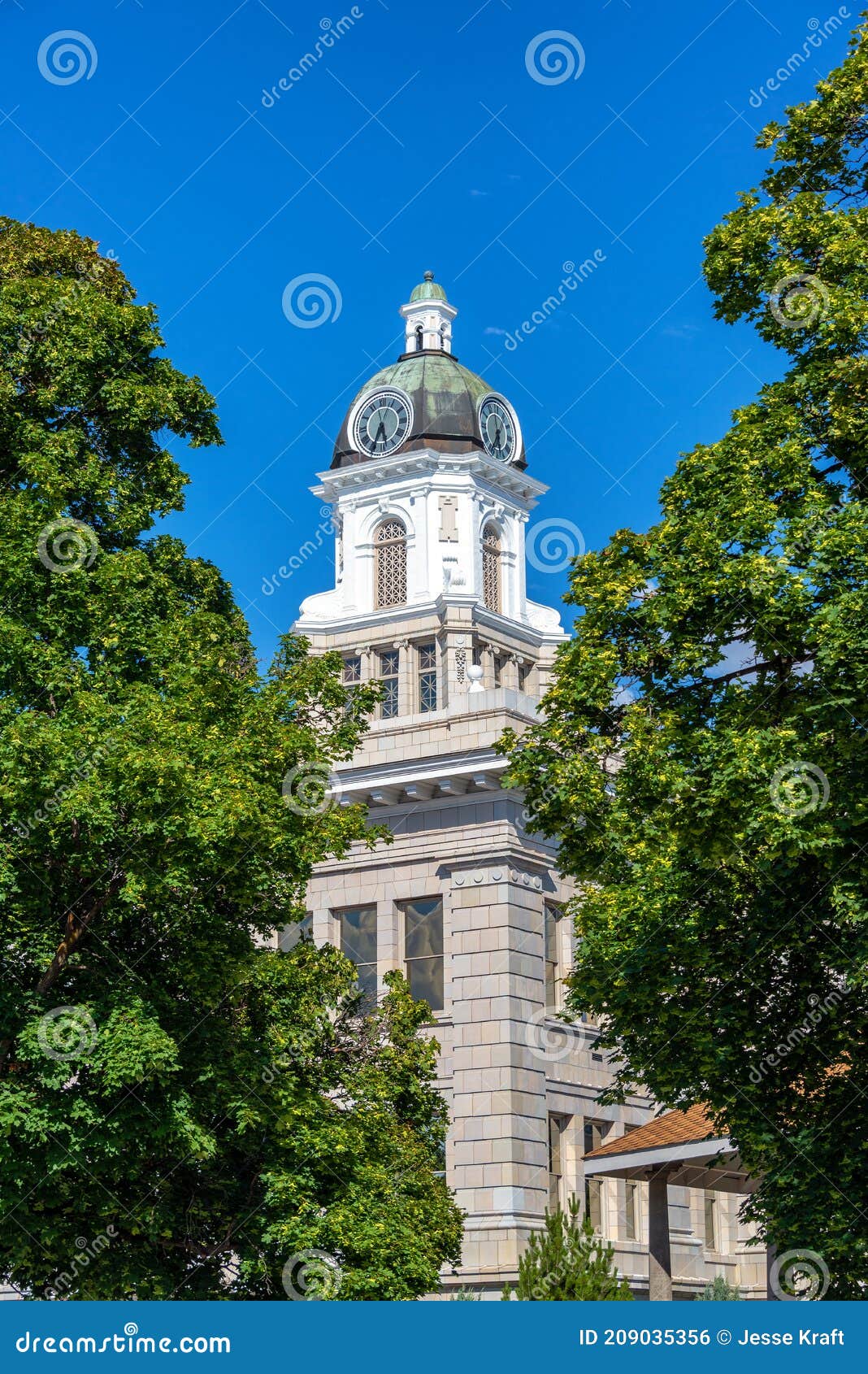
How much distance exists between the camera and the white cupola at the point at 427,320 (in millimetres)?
86375

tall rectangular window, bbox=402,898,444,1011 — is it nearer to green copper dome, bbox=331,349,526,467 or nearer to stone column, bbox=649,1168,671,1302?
stone column, bbox=649,1168,671,1302

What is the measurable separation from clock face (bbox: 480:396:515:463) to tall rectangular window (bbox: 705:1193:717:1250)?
146 ft

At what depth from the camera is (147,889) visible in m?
20.6

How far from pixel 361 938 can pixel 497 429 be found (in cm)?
4630

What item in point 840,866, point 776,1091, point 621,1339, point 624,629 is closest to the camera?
point 621,1339

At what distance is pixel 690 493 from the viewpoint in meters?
22.2

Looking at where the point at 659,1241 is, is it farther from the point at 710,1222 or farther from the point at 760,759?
the point at 760,759

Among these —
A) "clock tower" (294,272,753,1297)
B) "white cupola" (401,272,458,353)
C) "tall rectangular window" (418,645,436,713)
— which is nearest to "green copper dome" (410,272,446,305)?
"white cupola" (401,272,458,353)

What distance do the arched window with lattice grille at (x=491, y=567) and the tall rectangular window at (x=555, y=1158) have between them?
46517mm

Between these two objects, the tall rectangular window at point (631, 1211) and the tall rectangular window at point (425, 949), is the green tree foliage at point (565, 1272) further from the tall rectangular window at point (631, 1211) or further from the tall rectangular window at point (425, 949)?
the tall rectangular window at point (631, 1211)

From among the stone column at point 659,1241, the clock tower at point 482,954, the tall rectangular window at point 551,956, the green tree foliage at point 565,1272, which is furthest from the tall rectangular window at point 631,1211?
the green tree foliage at point 565,1272

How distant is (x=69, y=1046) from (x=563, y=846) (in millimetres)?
7166

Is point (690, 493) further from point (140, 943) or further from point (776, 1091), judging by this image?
point (140, 943)

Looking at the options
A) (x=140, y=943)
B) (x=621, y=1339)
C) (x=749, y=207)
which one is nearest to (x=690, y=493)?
(x=749, y=207)
